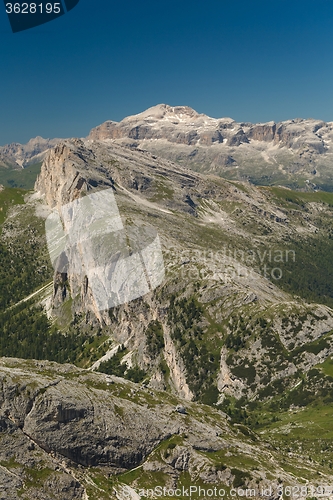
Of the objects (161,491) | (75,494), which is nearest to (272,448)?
(161,491)

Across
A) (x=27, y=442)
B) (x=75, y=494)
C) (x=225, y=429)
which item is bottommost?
(x=225, y=429)

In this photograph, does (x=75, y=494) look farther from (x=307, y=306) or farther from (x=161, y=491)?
(x=307, y=306)

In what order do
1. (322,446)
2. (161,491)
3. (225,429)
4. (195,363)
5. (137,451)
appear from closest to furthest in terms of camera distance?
(161,491)
(137,451)
(225,429)
(322,446)
(195,363)

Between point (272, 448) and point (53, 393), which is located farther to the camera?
point (272, 448)

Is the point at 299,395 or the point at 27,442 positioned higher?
the point at 27,442

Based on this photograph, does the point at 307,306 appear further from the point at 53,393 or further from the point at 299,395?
the point at 53,393

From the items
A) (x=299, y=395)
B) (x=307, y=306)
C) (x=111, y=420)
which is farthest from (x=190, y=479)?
(x=307, y=306)

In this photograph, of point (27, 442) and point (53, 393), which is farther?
point (53, 393)

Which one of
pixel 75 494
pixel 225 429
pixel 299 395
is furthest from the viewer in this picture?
pixel 299 395

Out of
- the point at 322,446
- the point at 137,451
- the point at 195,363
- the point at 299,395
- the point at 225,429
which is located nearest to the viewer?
the point at 137,451
